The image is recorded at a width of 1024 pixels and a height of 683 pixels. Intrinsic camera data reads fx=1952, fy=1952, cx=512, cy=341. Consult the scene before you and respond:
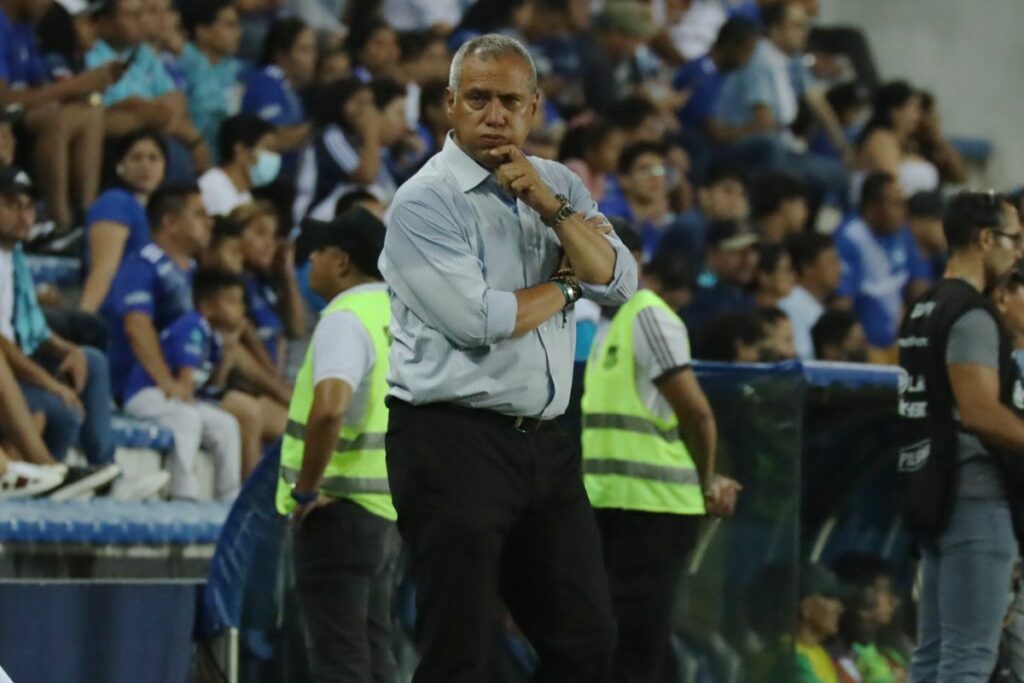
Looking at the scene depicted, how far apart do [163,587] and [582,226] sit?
2.75 meters

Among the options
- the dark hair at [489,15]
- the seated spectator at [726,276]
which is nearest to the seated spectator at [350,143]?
the seated spectator at [726,276]

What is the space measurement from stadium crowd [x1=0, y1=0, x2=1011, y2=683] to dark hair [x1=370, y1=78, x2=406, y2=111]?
0.02 meters

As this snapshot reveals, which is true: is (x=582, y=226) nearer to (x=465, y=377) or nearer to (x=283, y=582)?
(x=465, y=377)

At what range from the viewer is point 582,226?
4645 millimetres

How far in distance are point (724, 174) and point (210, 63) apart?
10.8 feet

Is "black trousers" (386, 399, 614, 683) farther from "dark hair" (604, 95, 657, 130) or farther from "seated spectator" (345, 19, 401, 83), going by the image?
"dark hair" (604, 95, 657, 130)

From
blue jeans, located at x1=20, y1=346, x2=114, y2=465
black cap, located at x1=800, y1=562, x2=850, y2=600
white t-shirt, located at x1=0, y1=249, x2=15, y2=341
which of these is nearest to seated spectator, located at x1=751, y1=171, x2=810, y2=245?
black cap, located at x1=800, y1=562, x2=850, y2=600

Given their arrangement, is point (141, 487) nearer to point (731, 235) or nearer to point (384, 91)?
point (384, 91)

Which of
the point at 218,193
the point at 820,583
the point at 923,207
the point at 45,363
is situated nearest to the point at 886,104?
the point at 923,207

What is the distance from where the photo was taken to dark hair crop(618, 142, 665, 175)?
11.4m

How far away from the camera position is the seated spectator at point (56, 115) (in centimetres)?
959

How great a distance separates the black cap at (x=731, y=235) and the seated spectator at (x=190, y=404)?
10.1 feet

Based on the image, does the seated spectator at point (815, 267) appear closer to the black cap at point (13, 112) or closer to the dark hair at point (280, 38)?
the dark hair at point (280, 38)

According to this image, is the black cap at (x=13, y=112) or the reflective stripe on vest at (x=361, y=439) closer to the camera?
the reflective stripe on vest at (x=361, y=439)
